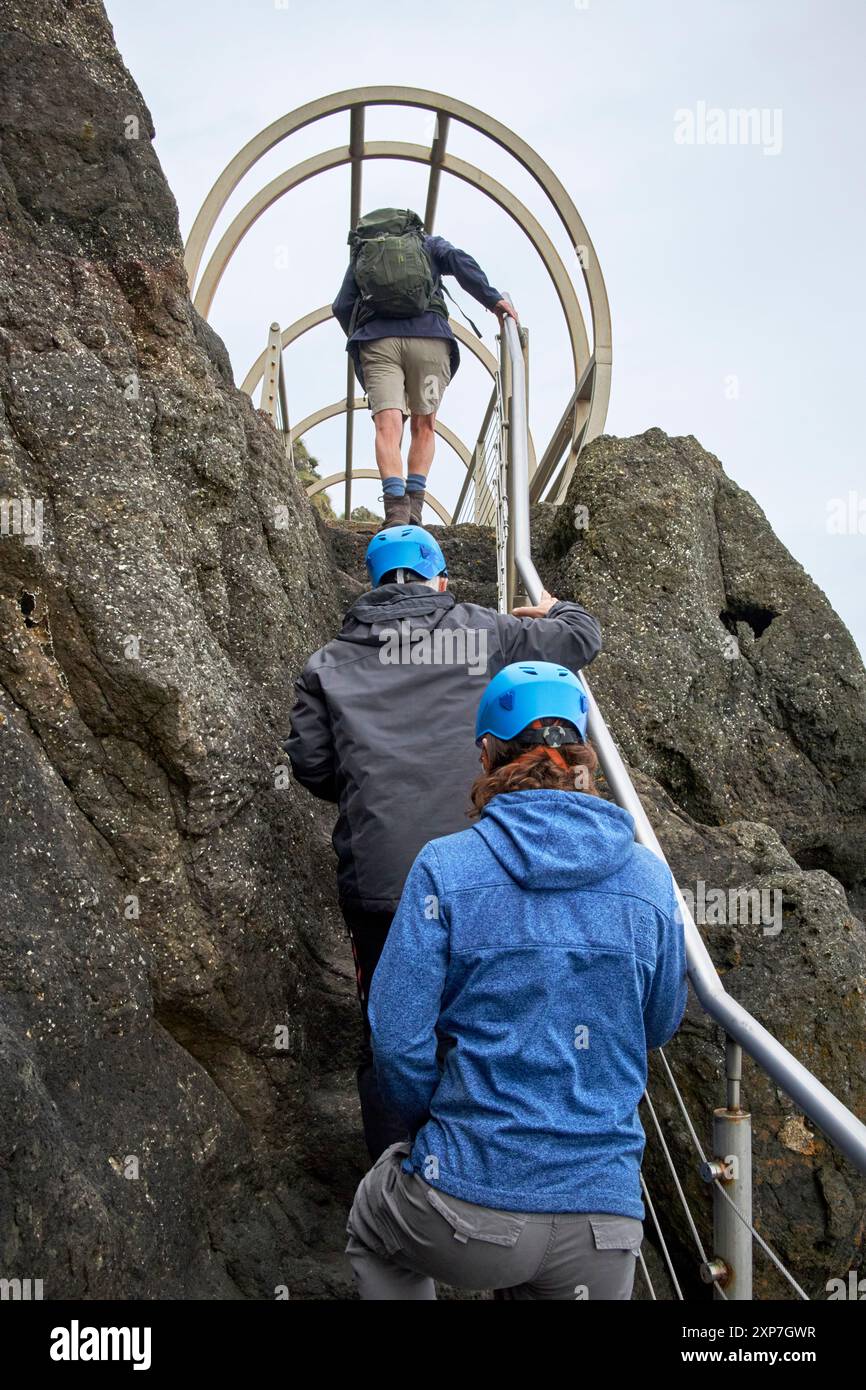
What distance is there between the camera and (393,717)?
11.6 feet

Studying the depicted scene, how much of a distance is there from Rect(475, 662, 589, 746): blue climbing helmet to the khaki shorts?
440cm

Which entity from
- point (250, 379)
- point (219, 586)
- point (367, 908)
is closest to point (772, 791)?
point (219, 586)

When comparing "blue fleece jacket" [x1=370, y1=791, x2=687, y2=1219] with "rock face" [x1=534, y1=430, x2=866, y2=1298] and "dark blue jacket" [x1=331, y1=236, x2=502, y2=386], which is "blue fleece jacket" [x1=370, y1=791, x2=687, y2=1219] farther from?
"dark blue jacket" [x1=331, y1=236, x2=502, y2=386]

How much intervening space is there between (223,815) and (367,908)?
0.92 m

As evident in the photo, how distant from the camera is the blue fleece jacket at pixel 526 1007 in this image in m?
2.22

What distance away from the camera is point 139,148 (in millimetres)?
5438

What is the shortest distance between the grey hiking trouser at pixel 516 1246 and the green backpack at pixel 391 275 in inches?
206

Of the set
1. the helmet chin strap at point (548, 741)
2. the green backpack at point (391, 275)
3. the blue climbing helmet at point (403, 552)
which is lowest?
the helmet chin strap at point (548, 741)

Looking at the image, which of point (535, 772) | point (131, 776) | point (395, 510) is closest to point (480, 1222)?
point (535, 772)

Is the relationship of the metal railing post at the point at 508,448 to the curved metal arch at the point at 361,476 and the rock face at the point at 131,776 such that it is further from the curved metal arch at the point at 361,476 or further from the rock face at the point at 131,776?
the curved metal arch at the point at 361,476

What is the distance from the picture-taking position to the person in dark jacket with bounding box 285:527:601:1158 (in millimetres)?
3346

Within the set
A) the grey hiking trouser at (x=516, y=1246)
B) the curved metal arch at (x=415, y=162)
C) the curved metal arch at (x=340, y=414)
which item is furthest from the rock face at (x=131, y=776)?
the curved metal arch at (x=340, y=414)

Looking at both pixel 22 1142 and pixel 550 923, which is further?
pixel 22 1142
